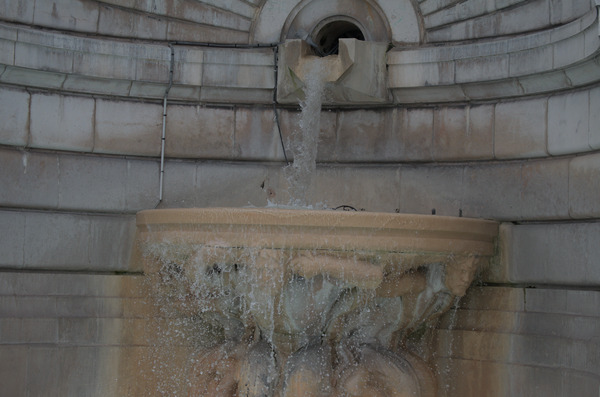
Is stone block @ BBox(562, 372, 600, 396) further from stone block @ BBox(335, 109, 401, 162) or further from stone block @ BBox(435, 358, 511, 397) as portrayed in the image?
stone block @ BBox(335, 109, 401, 162)

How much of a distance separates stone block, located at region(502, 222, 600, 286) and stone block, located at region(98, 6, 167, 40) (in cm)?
375

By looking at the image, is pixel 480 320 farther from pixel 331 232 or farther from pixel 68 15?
pixel 68 15

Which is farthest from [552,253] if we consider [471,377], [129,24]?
[129,24]

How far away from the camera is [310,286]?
22.4 feet

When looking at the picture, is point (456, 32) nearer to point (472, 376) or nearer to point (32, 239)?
point (472, 376)

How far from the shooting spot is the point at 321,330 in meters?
7.29

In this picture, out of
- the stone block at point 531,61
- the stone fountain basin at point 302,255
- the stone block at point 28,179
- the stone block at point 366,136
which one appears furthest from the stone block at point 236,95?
the stone block at point 531,61

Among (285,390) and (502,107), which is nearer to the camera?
(285,390)

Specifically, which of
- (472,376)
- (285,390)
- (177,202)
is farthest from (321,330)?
(177,202)

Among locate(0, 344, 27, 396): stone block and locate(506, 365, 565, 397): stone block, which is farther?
locate(0, 344, 27, 396): stone block

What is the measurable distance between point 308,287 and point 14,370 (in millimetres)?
2867

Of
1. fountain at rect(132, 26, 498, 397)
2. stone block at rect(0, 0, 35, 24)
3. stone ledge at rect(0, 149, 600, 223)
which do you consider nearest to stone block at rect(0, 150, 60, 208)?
stone ledge at rect(0, 149, 600, 223)

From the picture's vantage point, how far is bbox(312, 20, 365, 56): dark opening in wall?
29.4ft

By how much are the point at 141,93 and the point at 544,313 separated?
4.08m
